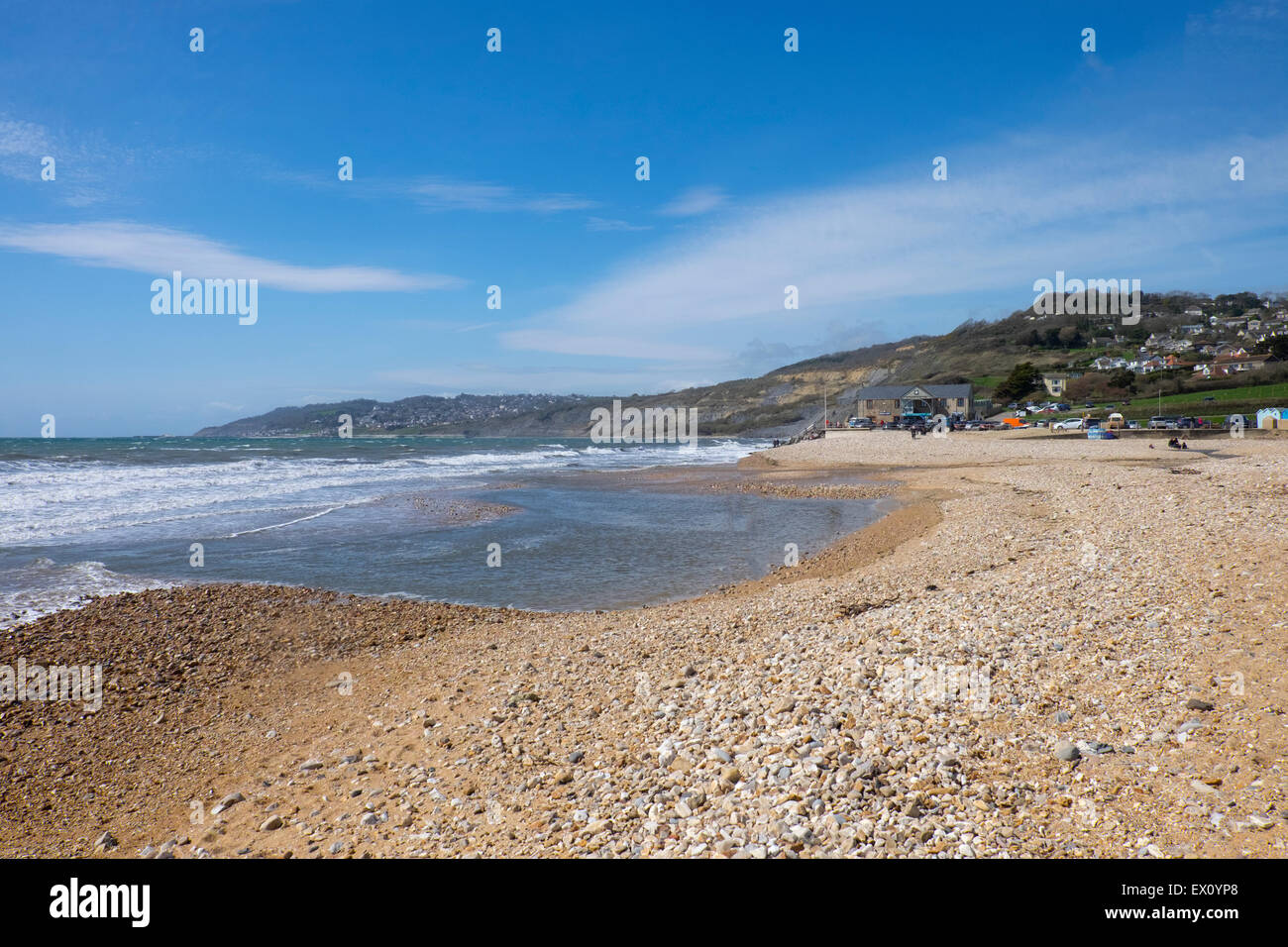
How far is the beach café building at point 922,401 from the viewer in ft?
290

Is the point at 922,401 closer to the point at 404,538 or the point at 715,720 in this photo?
the point at 404,538

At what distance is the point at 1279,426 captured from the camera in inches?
1635

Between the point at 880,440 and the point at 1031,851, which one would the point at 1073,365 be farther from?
the point at 1031,851

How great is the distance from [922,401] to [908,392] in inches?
141

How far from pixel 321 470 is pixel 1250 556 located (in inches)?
1786

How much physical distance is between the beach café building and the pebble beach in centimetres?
8204

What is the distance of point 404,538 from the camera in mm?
18531

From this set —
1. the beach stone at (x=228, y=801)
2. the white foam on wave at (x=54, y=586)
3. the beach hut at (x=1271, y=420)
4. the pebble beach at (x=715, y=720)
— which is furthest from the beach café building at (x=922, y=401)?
the beach stone at (x=228, y=801)

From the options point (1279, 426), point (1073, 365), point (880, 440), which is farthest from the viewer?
point (1073, 365)

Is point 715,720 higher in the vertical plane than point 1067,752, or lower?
lower

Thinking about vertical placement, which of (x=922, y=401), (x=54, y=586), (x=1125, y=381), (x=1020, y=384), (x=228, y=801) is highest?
(x=1020, y=384)

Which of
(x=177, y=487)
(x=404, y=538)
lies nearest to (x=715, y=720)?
(x=404, y=538)

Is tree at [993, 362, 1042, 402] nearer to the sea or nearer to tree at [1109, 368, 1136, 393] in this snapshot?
tree at [1109, 368, 1136, 393]

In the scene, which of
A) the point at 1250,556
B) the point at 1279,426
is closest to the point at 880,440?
the point at 1279,426
